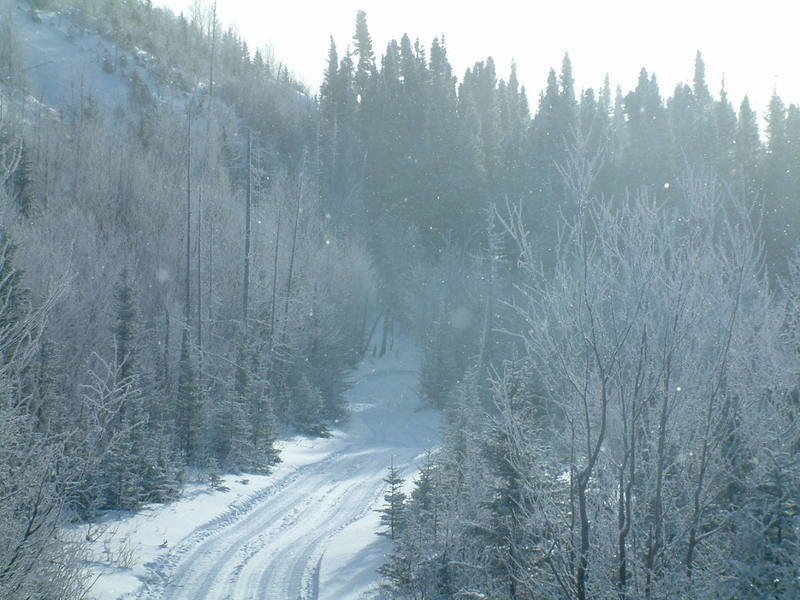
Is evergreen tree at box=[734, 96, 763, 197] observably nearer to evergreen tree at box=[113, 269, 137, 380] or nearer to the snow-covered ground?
the snow-covered ground

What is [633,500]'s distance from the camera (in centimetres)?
814

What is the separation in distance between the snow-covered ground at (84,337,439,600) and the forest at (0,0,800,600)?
2.93 ft

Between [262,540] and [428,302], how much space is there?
103 feet

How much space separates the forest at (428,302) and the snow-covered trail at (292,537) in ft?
4.56

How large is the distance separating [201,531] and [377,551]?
380 centimetres

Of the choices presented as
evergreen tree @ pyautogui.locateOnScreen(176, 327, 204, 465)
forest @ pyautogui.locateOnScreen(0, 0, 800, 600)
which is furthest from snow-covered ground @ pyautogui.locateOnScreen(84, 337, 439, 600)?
evergreen tree @ pyautogui.locateOnScreen(176, 327, 204, 465)

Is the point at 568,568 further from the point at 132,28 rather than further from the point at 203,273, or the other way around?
the point at 132,28

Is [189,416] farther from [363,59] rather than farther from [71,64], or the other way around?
[363,59]

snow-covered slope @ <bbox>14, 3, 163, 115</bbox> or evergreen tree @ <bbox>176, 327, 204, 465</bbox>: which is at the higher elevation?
snow-covered slope @ <bbox>14, 3, 163, 115</bbox>

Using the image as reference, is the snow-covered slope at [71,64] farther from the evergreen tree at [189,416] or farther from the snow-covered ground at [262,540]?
the snow-covered ground at [262,540]

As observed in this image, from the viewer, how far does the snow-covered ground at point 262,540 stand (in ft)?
39.4

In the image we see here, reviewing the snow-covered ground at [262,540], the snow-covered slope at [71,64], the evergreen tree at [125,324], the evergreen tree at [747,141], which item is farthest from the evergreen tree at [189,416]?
the evergreen tree at [747,141]

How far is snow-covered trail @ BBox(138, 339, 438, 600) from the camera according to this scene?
12398mm

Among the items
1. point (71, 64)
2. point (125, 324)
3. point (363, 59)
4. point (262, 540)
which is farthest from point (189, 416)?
point (363, 59)
